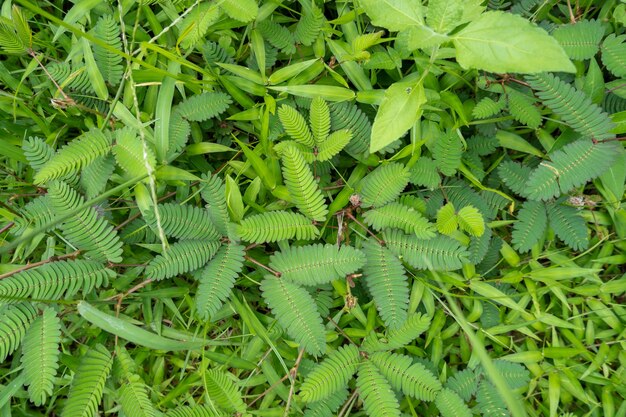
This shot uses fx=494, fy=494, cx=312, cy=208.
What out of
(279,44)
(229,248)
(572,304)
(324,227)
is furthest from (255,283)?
(572,304)

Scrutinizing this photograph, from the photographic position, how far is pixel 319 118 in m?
2.06

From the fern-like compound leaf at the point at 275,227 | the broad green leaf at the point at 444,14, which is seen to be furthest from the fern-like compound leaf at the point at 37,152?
the broad green leaf at the point at 444,14

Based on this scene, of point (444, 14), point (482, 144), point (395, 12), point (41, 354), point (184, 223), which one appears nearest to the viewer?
point (444, 14)

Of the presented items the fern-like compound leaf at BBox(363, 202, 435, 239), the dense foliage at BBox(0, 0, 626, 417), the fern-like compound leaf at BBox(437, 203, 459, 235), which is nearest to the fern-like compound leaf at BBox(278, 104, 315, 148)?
the dense foliage at BBox(0, 0, 626, 417)

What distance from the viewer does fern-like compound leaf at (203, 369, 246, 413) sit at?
205 cm

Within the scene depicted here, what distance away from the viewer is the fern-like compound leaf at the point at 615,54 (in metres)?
2.11

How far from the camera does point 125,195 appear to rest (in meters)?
2.18

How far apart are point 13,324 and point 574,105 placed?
2425 mm

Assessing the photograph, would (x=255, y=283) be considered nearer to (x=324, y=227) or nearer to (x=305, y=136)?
(x=324, y=227)

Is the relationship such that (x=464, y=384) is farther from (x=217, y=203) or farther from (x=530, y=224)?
(x=217, y=203)

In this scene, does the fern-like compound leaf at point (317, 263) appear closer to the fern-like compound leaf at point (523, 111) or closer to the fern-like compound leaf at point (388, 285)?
the fern-like compound leaf at point (388, 285)

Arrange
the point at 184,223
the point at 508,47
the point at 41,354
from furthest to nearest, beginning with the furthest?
the point at 184,223 → the point at 41,354 → the point at 508,47

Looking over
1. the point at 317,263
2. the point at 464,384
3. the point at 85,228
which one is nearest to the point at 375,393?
the point at 464,384

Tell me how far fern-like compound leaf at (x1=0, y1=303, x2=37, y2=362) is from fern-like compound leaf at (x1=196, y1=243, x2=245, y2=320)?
655 millimetres
